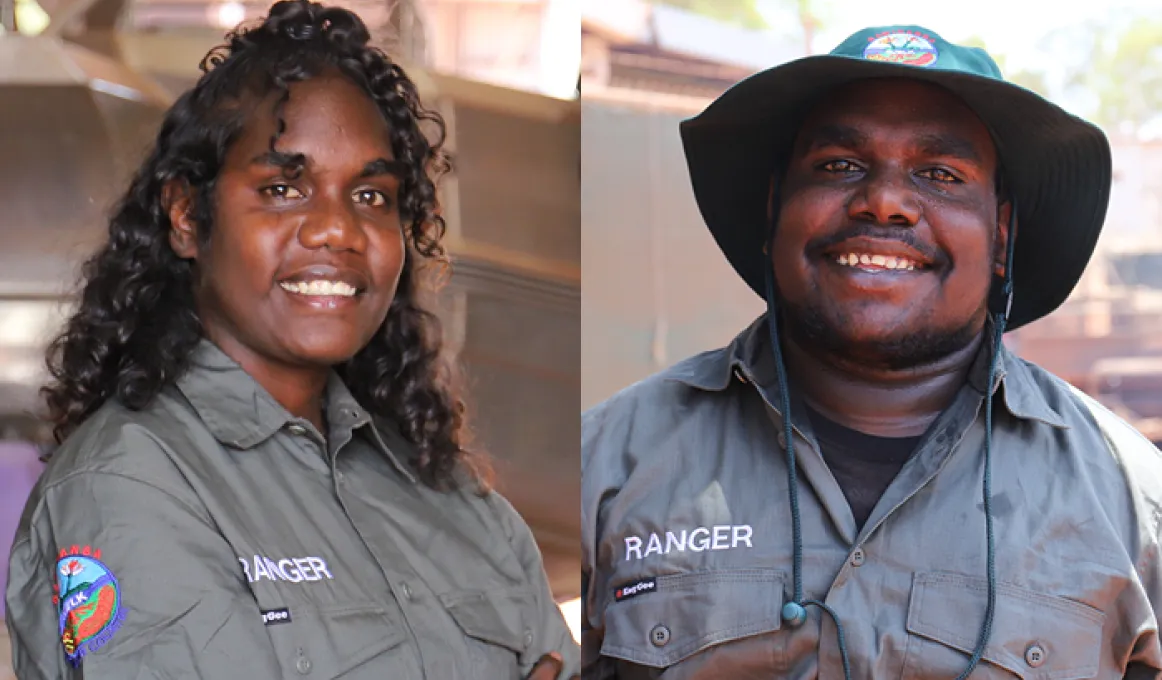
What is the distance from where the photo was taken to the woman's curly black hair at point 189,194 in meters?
1.99

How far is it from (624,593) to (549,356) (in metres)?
0.87

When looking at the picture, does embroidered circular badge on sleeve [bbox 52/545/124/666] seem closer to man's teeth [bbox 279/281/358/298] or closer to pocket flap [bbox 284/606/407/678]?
pocket flap [bbox 284/606/407/678]

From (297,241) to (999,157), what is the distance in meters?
1.22

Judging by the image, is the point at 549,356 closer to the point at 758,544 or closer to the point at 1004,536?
the point at 758,544

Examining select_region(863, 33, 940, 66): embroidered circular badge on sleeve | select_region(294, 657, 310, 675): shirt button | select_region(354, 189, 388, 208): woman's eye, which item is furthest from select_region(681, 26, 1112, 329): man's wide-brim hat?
select_region(294, 657, 310, 675): shirt button

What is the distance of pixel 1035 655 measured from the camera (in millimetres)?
2018

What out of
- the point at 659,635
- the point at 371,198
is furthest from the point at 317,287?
the point at 659,635

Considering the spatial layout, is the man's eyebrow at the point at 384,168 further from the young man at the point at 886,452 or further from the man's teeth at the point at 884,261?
the man's teeth at the point at 884,261

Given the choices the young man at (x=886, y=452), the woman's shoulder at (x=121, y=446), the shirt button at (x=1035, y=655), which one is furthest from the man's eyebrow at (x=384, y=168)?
the shirt button at (x=1035, y=655)

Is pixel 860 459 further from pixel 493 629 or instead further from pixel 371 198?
pixel 371 198

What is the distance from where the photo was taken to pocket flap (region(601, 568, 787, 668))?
2092 mm

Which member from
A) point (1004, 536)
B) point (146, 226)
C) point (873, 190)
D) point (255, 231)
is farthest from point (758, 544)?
point (146, 226)

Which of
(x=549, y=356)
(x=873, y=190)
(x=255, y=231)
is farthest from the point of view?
(x=549, y=356)

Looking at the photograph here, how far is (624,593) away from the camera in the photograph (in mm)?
2201
